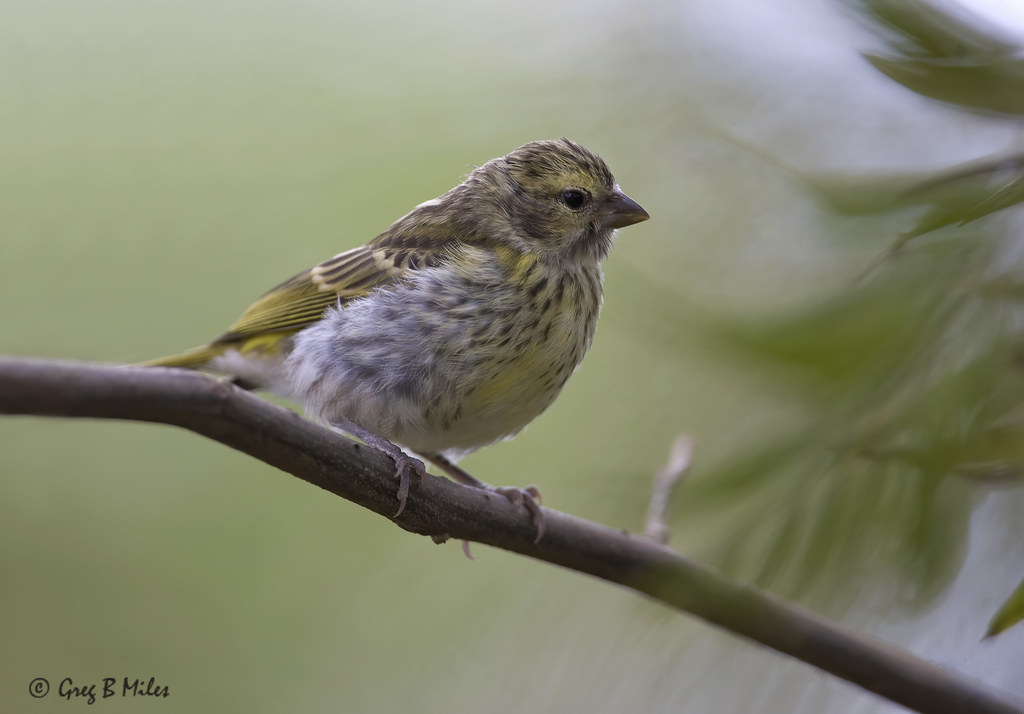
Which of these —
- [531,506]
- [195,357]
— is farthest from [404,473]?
[195,357]

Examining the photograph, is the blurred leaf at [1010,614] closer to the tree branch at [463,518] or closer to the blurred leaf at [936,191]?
the tree branch at [463,518]

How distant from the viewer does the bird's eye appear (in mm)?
2505

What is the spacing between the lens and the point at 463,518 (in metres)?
1.65

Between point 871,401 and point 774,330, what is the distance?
0.37 ft

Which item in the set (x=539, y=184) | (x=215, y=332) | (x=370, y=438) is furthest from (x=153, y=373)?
(x=539, y=184)

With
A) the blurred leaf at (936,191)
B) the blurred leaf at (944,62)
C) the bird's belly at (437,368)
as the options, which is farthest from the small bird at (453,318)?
the blurred leaf at (944,62)

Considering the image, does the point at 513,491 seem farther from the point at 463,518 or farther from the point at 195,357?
the point at 195,357

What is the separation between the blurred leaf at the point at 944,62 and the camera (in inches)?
33.1

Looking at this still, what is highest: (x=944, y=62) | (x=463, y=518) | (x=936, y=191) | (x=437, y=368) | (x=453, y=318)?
(x=944, y=62)

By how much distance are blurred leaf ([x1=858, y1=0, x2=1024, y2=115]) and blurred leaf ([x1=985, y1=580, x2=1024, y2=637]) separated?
0.43m

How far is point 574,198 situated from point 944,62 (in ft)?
5.55

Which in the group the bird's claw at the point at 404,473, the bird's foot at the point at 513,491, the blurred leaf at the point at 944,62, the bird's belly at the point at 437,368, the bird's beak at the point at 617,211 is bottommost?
the bird's foot at the point at 513,491

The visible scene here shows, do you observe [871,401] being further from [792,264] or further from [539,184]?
[539,184]

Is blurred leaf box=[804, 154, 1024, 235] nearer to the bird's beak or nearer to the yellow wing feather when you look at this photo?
the bird's beak
